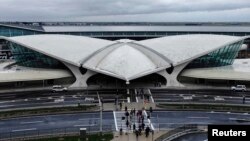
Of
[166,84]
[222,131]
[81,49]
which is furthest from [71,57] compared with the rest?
[222,131]

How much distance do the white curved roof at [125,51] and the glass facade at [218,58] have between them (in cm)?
143

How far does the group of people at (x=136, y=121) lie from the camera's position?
3909cm

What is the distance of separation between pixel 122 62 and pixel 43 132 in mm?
24844

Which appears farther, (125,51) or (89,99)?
(125,51)

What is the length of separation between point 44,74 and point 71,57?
5.19 meters

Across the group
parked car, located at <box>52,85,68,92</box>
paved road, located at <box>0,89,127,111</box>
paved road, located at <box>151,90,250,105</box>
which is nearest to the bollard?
paved road, located at <box>0,89,127,111</box>

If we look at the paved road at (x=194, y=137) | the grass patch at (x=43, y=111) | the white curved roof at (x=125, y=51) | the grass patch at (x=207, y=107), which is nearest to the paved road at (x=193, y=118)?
the grass patch at (x=207, y=107)

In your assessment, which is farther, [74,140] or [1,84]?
[1,84]

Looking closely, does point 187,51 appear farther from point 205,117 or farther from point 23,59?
point 23,59

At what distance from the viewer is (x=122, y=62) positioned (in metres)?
63.6

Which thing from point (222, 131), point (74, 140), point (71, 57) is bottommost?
point (74, 140)

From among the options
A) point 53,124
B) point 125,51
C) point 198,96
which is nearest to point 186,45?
point 125,51

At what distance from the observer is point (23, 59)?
74875mm

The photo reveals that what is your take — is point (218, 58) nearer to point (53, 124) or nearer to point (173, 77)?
point (173, 77)
